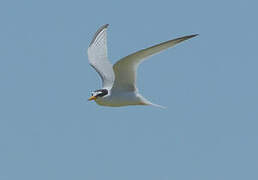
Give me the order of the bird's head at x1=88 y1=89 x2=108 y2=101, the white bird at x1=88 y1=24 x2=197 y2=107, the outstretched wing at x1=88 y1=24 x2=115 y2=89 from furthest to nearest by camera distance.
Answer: the outstretched wing at x1=88 y1=24 x2=115 y2=89
the bird's head at x1=88 y1=89 x2=108 y2=101
the white bird at x1=88 y1=24 x2=197 y2=107

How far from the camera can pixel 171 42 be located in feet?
50.4

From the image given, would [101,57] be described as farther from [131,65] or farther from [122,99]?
[131,65]

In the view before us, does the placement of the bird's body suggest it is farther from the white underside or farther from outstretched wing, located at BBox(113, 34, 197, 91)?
outstretched wing, located at BBox(113, 34, 197, 91)

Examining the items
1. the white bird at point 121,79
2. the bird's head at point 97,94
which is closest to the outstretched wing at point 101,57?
the white bird at point 121,79

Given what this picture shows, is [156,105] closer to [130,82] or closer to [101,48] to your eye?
[130,82]

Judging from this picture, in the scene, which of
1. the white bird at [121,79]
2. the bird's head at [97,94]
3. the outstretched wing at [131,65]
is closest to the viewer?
the outstretched wing at [131,65]

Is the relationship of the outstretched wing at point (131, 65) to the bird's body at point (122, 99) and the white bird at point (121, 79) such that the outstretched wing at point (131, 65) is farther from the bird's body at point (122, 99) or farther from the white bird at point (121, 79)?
the bird's body at point (122, 99)

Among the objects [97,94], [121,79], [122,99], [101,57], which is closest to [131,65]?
[121,79]

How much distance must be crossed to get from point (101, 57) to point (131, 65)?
3705 millimetres

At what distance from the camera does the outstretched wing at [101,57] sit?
64.4 feet

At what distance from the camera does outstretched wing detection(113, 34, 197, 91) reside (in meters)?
15.6

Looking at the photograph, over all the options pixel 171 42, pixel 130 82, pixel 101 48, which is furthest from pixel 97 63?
pixel 171 42

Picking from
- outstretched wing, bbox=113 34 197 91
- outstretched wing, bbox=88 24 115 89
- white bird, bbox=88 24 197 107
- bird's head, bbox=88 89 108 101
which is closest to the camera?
outstretched wing, bbox=113 34 197 91

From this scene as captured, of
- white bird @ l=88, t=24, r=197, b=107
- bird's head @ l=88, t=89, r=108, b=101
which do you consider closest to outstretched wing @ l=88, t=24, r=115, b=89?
white bird @ l=88, t=24, r=197, b=107
